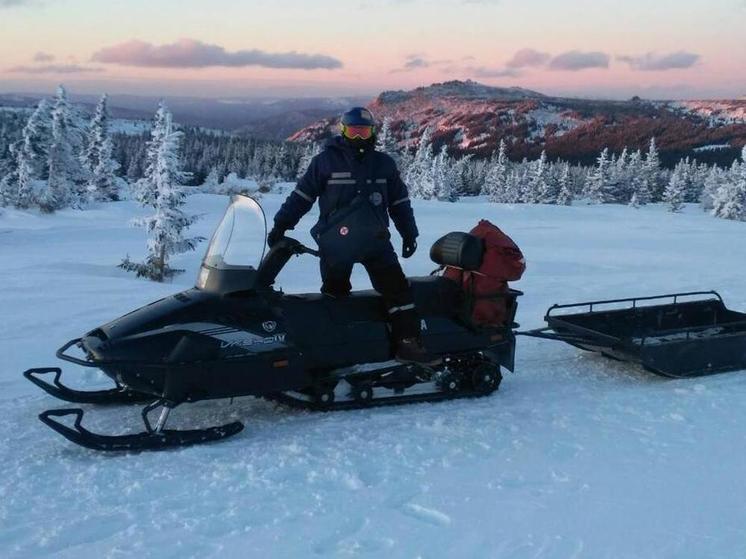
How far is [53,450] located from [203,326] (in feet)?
3.82

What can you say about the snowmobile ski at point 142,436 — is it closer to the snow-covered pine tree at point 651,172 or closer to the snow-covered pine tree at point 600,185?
the snow-covered pine tree at point 600,185

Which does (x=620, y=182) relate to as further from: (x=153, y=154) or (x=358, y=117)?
(x=358, y=117)

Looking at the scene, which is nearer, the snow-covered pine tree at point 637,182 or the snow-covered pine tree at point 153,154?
the snow-covered pine tree at point 153,154

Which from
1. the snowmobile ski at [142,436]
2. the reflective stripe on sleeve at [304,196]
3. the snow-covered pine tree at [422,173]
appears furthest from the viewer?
the snow-covered pine tree at [422,173]

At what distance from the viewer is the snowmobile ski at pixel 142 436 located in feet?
13.9

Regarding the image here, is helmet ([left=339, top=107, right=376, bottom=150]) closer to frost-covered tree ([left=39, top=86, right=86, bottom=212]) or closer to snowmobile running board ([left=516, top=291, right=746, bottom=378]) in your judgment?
snowmobile running board ([left=516, top=291, right=746, bottom=378])

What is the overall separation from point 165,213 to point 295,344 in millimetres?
15690

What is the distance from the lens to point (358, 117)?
5125mm

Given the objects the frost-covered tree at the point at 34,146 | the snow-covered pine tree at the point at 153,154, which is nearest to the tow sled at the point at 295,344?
the snow-covered pine tree at the point at 153,154

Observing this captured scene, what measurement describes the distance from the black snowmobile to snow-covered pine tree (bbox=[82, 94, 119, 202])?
44.1m

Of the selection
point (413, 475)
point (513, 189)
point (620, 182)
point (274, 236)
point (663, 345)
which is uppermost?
point (274, 236)

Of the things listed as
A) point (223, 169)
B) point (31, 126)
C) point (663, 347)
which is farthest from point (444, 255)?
point (223, 169)

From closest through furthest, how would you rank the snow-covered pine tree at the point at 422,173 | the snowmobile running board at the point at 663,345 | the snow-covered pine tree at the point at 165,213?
the snowmobile running board at the point at 663,345
the snow-covered pine tree at the point at 165,213
the snow-covered pine tree at the point at 422,173

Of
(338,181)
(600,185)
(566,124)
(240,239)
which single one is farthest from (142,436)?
(566,124)
